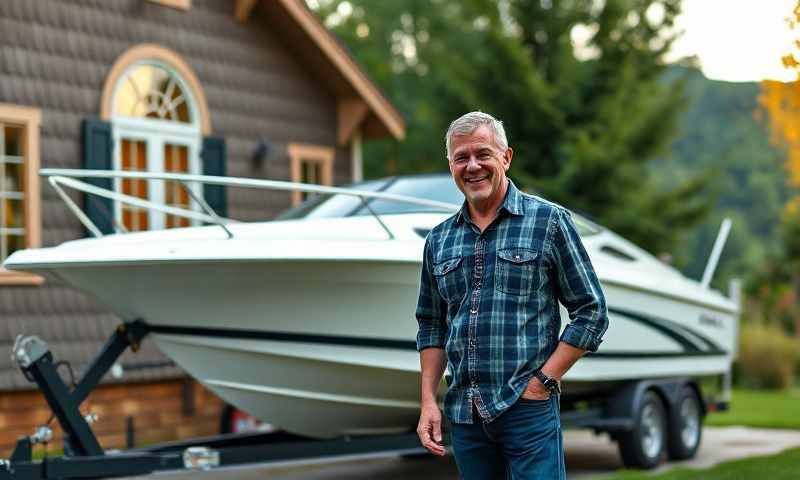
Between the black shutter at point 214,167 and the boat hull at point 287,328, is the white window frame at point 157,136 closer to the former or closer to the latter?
the black shutter at point 214,167

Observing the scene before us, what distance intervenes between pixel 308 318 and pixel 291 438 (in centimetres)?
140

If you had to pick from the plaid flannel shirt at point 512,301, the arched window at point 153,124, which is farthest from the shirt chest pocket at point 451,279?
the arched window at point 153,124

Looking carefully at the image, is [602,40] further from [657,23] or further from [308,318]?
[308,318]

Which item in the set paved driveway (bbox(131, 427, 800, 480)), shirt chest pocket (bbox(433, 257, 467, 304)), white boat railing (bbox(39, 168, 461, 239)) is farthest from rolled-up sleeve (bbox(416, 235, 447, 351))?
paved driveway (bbox(131, 427, 800, 480))

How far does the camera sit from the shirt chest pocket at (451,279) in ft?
12.0

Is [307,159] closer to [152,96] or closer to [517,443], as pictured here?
[152,96]

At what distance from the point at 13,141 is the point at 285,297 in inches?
190

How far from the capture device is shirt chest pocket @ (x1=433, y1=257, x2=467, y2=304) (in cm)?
367

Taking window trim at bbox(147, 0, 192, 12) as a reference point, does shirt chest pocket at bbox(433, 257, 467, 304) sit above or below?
below

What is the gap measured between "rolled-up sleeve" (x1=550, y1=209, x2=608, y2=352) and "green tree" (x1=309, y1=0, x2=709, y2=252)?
15.2 meters

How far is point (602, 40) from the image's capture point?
21.1 m

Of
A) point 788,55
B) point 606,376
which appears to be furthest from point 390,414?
point 788,55

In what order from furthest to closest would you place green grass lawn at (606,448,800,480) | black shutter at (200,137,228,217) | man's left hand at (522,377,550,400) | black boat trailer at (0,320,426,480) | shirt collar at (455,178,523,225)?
black shutter at (200,137,228,217) < green grass lawn at (606,448,800,480) < black boat trailer at (0,320,426,480) < shirt collar at (455,178,523,225) < man's left hand at (522,377,550,400)

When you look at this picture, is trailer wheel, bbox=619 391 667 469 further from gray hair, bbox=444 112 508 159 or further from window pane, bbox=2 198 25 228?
window pane, bbox=2 198 25 228
